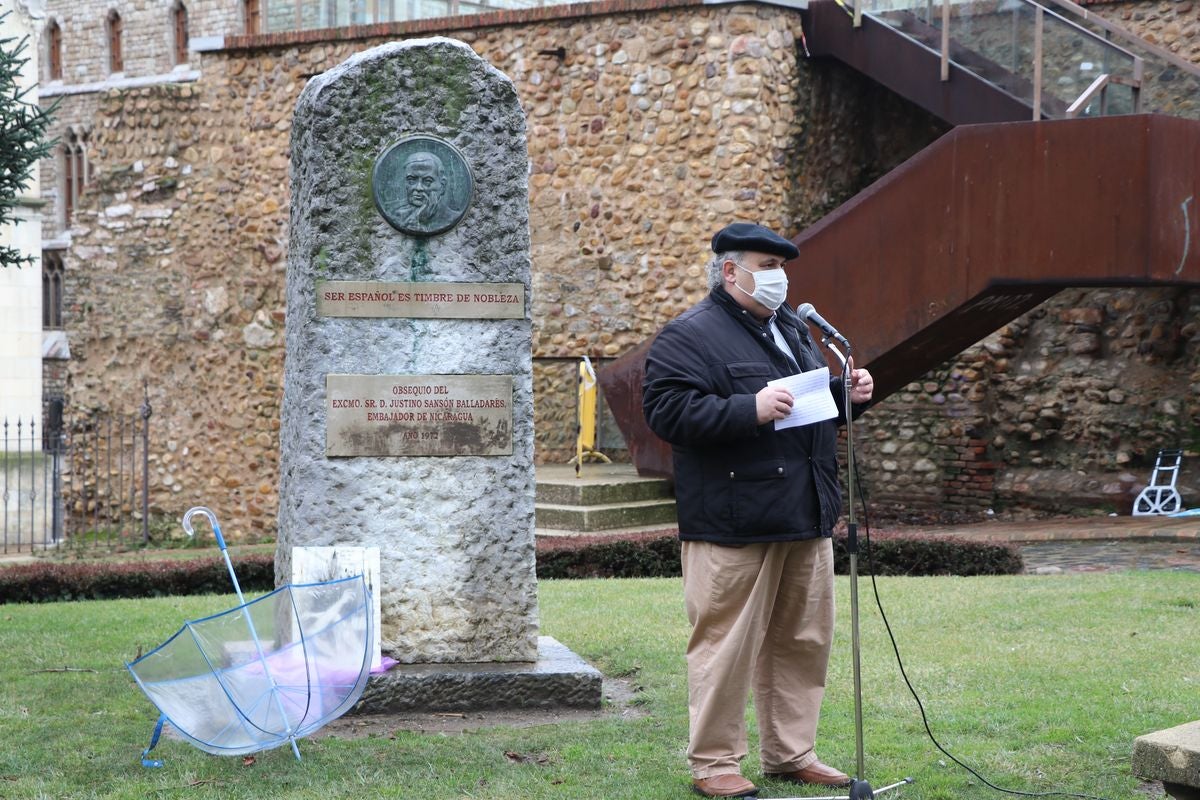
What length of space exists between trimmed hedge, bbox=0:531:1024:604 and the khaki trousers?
19.2ft

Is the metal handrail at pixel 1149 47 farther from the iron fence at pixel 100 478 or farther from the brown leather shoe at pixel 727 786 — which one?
the iron fence at pixel 100 478

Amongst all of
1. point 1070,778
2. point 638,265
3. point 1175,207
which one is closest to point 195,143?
point 638,265

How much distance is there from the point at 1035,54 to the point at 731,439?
932 centimetres

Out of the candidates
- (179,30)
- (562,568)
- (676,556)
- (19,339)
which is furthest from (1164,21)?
(179,30)

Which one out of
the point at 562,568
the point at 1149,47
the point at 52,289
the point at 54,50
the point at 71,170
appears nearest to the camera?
the point at 562,568

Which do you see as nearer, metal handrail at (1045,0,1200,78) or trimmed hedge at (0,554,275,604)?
trimmed hedge at (0,554,275,604)

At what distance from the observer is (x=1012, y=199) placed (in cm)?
1184

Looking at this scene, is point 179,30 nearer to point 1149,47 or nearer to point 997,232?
point 1149,47

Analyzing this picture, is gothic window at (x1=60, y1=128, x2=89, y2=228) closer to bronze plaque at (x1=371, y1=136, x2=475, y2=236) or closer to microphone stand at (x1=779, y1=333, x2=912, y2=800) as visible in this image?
bronze plaque at (x1=371, y1=136, x2=475, y2=236)

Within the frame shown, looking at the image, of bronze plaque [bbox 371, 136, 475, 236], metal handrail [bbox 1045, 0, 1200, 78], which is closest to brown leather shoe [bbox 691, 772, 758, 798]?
bronze plaque [bbox 371, 136, 475, 236]

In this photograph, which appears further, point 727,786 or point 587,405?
point 587,405

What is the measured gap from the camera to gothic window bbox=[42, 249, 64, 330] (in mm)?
44500

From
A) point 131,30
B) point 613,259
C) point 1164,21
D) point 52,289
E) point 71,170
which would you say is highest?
point 131,30

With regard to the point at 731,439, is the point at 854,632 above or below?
below
